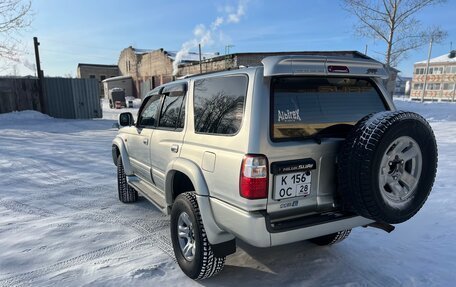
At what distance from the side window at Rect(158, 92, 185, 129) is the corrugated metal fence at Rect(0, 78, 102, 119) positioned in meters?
15.9

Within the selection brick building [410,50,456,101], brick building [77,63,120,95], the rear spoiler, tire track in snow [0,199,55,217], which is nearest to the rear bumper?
the rear spoiler

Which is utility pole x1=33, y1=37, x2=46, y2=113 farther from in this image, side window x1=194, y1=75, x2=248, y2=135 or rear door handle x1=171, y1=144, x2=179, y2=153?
side window x1=194, y1=75, x2=248, y2=135

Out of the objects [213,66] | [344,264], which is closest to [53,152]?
[344,264]

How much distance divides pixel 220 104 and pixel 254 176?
0.78 meters

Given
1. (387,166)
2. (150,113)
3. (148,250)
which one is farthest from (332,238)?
(150,113)

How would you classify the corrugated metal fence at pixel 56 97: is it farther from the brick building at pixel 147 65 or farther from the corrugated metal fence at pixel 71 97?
the brick building at pixel 147 65

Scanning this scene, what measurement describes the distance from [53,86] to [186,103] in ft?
55.2

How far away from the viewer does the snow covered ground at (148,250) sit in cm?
280

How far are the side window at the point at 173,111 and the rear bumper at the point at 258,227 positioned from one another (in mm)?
1050

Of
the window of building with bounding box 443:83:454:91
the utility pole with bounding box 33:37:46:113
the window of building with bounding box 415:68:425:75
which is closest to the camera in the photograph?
the utility pole with bounding box 33:37:46:113

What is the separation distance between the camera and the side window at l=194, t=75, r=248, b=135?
2.39 metres

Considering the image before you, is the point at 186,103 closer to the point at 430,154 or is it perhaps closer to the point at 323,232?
the point at 323,232

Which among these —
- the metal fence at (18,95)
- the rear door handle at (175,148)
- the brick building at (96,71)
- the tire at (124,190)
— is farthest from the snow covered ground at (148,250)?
the brick building at (96,71)

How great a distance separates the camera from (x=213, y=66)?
2531 centimetres
